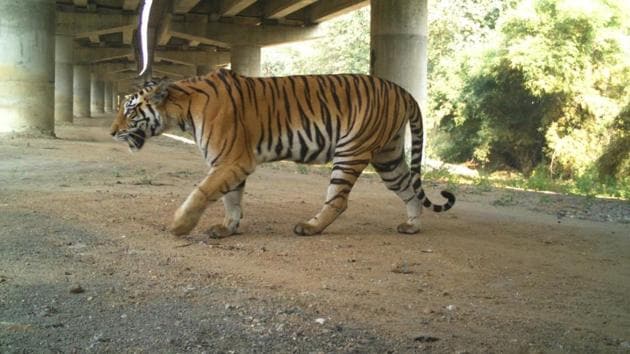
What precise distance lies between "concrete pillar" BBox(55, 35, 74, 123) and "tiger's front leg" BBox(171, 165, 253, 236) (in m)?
23.7

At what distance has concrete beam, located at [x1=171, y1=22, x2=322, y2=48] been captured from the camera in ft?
92.1

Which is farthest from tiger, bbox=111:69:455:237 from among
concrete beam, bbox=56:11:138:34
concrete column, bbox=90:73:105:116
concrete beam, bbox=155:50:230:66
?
concrete column, bbox=90:73:105:116

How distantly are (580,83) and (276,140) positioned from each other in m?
20.7

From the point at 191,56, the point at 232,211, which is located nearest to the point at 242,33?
the point at 191,56

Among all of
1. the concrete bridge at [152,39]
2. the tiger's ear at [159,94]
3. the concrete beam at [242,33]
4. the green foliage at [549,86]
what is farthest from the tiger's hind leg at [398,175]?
the concrete beam at [242,33]

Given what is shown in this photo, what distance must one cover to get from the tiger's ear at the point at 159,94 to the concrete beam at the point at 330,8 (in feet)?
54.4

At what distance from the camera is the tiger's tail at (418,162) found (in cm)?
666

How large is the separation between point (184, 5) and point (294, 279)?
21781mm

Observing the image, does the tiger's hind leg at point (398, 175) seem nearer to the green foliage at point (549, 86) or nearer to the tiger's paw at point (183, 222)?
the tiger's paw at point (183, 222)

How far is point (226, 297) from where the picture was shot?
13.4 feet

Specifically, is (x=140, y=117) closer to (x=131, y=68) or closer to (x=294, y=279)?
(x=294, y=279)

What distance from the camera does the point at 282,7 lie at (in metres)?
25.1

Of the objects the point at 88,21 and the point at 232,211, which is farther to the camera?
the point at 88,21

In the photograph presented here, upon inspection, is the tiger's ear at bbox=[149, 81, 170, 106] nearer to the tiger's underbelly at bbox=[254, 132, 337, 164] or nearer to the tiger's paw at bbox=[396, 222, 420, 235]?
the tiger's underbelly at bbox=[254, 132, 337, 164]
